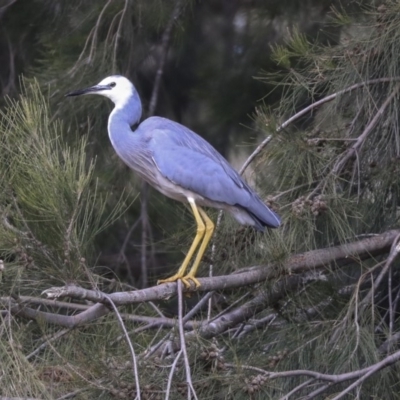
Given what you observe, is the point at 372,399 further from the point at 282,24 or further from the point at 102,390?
the point at 282,24

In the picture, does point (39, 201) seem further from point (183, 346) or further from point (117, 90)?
point (117, 90)

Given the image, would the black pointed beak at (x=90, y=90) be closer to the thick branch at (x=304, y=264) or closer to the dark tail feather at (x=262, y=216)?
the dark tail feather at (x=262, y=216)

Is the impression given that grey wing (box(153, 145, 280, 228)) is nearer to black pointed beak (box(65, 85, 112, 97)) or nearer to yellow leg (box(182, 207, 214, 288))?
yellow leg (box(182, 207, 214, 288))

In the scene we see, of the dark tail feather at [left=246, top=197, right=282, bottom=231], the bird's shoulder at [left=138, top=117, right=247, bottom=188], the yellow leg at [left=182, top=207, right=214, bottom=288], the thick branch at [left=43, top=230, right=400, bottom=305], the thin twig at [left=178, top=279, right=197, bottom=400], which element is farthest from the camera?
the bird's shoulder at [left=138, top=117, right=247, bottom=188]

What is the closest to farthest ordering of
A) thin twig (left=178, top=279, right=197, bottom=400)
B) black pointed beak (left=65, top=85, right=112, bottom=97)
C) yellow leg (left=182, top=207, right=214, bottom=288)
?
thin twig (left=178, top=279, right=197, bottom=400) → yellow leg (left=182, top=207, right=214, bottom=288) → black pointed beak (left=65, top=85, right=112, bottom=97)

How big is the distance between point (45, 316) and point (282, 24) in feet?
5.80

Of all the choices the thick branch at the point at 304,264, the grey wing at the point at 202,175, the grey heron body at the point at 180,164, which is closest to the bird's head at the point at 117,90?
the grey heron body at the point at 180,164

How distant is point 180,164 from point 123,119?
267 mm

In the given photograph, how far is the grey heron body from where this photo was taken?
88.6 inches

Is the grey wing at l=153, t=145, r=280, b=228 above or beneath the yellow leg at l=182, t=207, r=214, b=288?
above

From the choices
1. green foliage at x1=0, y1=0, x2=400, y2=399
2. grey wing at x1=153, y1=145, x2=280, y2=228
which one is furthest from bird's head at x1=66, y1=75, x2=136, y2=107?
grey wing at x1=153, y1=145, x2=280, y2=228

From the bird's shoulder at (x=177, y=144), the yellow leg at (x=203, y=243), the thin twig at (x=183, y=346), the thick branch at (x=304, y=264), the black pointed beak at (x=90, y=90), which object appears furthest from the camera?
the black pointed beak at (x=90, y=90)

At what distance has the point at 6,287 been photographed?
5.20ft

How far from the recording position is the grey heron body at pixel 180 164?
2.25 m
